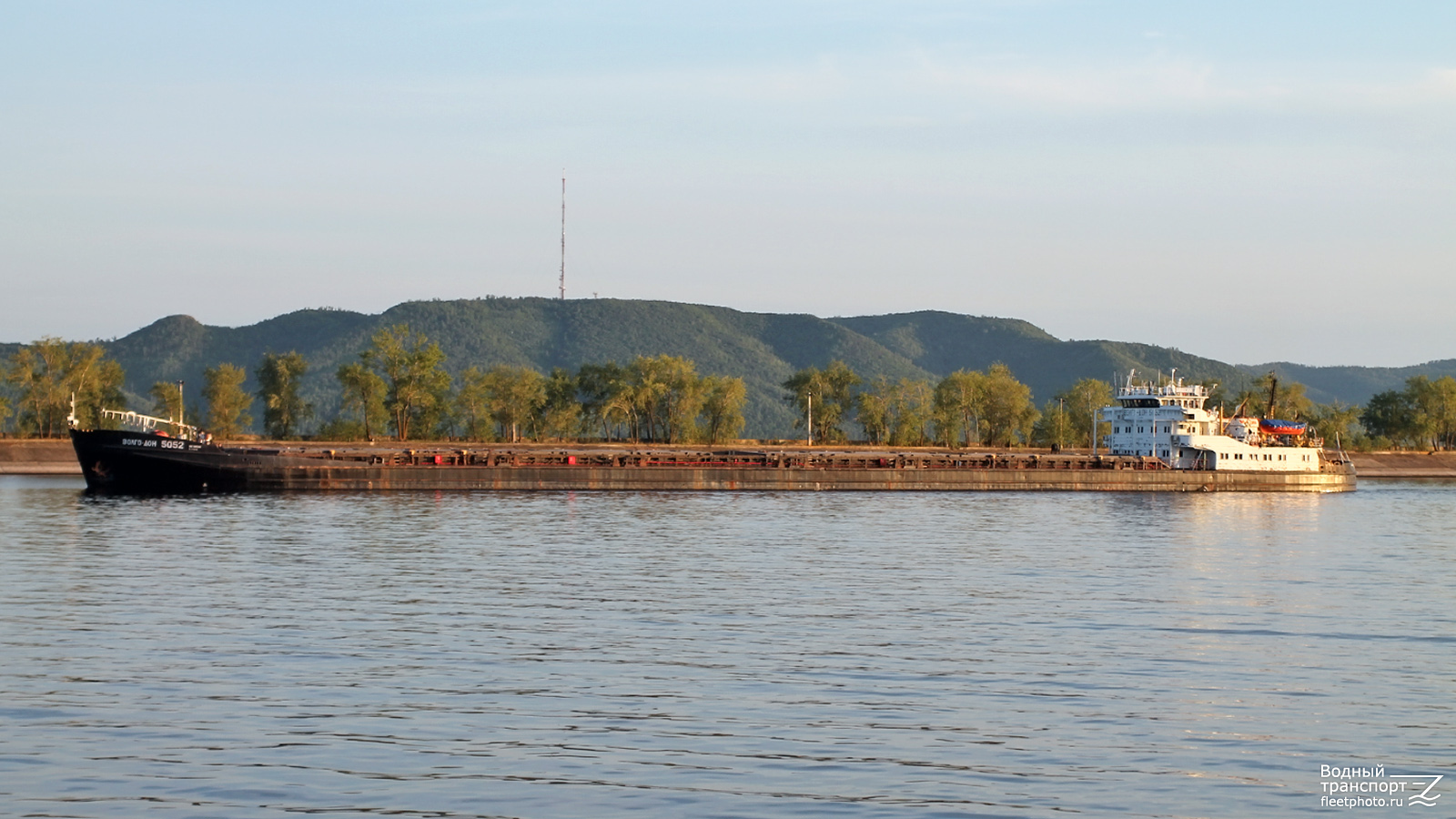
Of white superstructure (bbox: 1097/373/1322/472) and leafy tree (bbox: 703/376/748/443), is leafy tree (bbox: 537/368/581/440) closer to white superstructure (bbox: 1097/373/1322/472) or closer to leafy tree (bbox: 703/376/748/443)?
leafy tree (bbox: 703/376/748/443)

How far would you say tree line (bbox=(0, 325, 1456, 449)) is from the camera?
5561 inches

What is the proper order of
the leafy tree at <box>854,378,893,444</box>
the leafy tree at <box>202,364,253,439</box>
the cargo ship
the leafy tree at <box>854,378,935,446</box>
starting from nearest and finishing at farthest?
the cargo ship, the leafy tree at <box>202,364,253,439</box>, the leafy tree at <box>854,378,893,444</box>, the leafy tree at <box>854,378,935,446</box>

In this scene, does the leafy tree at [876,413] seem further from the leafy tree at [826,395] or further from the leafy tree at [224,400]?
the leafy tree at [224,400]

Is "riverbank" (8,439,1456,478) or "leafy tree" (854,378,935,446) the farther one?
"leafy tree" (854,378,935,446)

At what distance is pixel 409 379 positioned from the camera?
479 feet

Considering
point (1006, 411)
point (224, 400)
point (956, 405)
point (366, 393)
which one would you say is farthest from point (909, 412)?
point (224, 400)

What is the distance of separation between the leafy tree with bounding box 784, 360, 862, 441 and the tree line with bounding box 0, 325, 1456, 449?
0.67 feet

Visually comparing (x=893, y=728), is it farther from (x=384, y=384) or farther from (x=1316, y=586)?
(x=384, y=384)

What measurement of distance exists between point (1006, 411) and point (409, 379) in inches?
2667

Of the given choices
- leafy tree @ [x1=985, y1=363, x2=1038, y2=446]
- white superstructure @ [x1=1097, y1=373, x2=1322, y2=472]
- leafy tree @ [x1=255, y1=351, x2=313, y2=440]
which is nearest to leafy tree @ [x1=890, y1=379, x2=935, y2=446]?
leafy tree @ [x1=985, y1=363, x2=1038, y2=446]

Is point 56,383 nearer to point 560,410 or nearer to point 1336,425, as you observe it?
point 560,410

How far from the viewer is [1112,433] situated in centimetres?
10069

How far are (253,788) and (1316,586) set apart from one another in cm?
2983

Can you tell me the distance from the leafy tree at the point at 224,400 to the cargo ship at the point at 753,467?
51.1m
